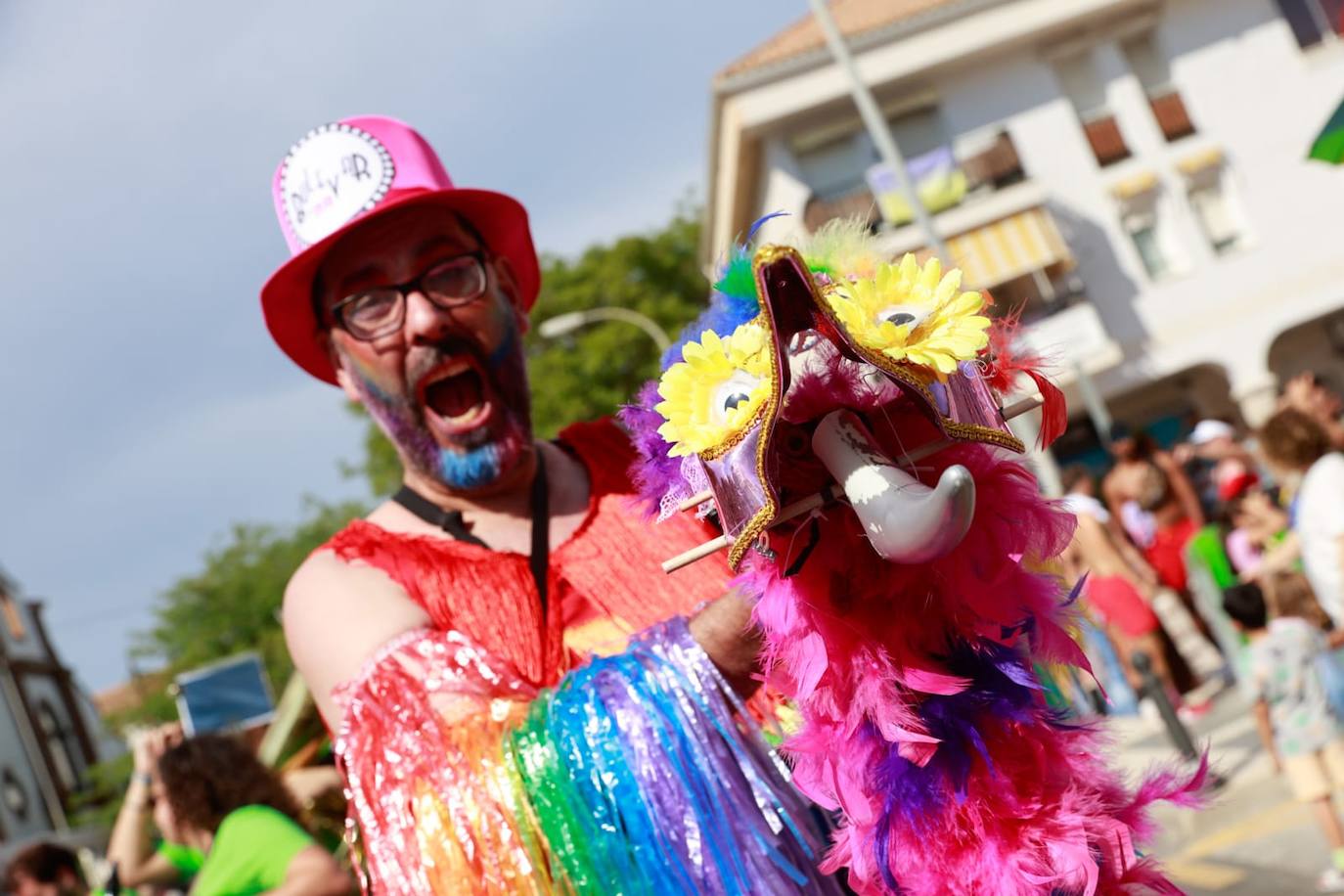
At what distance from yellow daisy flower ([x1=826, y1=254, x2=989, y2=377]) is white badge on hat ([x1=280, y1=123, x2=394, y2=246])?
3.20 ft

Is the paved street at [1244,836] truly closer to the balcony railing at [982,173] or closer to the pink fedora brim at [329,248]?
the pink fedora brim at [329,248]

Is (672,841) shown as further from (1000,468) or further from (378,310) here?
(378,310)

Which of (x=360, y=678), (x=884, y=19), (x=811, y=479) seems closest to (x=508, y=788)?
(x=360, y=678)

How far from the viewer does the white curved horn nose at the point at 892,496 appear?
1141 millimetres

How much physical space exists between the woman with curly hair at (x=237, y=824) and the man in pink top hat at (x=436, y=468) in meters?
2.02

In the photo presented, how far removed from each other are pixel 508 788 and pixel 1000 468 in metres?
0.66

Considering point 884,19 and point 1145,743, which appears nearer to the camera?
point 1145,743

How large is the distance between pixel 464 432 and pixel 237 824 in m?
2.49

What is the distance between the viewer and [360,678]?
171 cm

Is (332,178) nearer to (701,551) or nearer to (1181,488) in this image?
(701,551)

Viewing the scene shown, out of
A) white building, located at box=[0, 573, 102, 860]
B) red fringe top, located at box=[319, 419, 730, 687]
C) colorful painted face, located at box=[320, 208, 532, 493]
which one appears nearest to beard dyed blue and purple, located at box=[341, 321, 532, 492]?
colorful painted face, located at box=[320, 208, 532, 493]

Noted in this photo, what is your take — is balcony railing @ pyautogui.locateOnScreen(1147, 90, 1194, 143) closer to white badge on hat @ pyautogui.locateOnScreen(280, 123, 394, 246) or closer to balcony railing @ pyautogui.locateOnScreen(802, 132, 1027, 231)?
balcony railing @ pyautogui.locateOnScreen(802, 132, 1027, 231)

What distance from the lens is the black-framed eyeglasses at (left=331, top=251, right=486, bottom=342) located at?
78.7 inches

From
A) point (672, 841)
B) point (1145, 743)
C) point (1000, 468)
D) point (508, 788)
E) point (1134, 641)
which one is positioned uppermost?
point (1000, 468)
